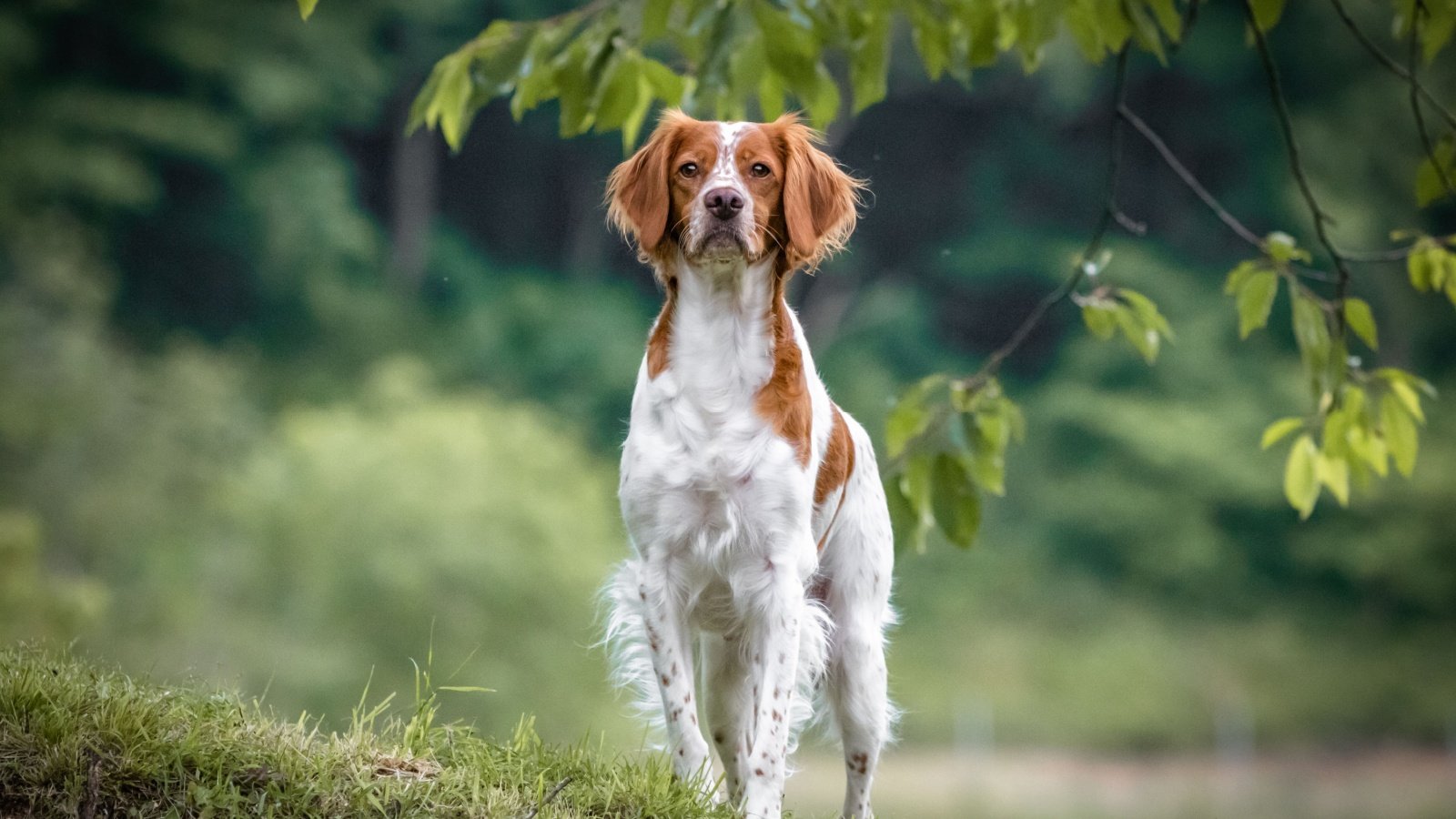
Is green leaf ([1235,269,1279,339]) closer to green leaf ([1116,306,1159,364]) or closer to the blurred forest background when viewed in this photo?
green leaf ([1116,306,1159,364])

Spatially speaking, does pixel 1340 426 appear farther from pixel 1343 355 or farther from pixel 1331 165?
pixel 1331 165

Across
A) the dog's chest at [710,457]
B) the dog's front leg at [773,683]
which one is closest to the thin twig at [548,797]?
the dog's front leg at [773,683]

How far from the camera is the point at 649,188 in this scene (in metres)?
4.11

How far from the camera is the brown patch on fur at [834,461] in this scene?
4.31 m

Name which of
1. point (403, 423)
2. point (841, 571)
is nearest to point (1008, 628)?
point (403, 423)

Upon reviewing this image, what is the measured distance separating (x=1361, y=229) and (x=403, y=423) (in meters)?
13.6

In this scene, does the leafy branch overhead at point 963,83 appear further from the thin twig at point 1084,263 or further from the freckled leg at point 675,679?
the freckled leg at point 675,679

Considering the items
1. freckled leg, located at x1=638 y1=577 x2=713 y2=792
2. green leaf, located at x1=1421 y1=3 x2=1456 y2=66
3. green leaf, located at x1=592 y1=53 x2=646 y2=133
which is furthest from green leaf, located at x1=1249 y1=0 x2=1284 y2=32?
freckled leg, located at x1=638 y1=577 x2=713 y2=792

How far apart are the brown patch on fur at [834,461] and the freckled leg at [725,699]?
52cm

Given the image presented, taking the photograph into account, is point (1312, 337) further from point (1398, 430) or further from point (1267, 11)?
point (1267, 11)

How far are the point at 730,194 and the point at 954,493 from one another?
1.08 m

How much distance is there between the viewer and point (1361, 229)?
22.9 meters

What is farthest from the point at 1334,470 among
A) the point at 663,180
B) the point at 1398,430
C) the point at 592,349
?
the point at 592,349

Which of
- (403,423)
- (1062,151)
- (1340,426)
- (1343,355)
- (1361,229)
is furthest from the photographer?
(1062,151)
